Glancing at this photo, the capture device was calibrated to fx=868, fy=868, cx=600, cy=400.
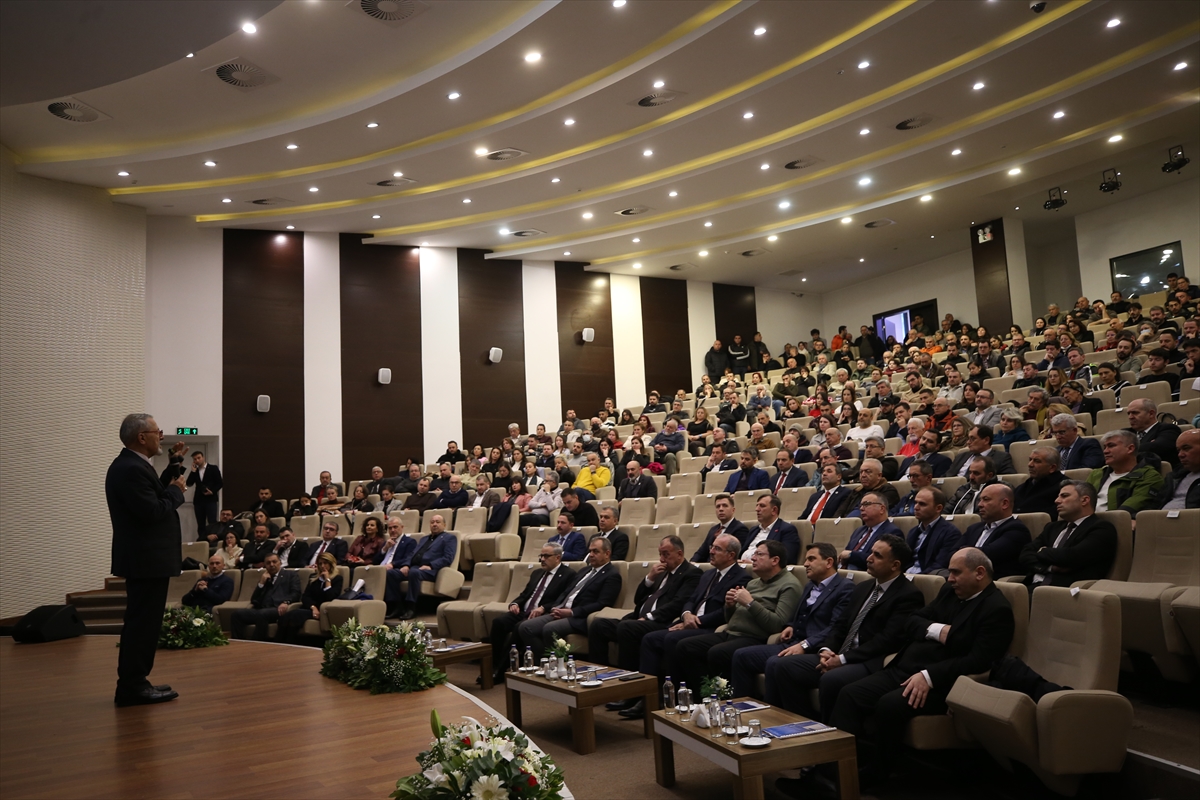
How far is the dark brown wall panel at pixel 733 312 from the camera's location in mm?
16438

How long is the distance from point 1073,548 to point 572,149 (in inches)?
317

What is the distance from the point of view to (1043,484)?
4.67m

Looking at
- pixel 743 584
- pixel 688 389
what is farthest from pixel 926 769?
pixel 688 389

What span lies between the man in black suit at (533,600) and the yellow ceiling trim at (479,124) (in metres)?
5.07

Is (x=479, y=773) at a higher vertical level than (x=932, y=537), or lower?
lower

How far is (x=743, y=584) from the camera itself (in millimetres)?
4805

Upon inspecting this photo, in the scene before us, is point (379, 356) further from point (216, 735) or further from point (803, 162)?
point (216, 735)

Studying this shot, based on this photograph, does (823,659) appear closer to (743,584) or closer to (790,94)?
(743,584)

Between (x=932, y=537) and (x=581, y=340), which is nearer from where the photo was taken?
(x=932, y=537)

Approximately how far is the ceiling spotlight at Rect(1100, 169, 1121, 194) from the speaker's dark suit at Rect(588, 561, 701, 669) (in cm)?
915

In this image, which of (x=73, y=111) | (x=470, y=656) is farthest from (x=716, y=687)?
Answer: (x=73, y=111)

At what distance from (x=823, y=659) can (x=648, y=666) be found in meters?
1.29

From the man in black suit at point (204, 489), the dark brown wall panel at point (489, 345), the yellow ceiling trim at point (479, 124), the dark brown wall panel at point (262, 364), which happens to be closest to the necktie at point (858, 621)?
the yellow ceiling trim at point (479, 124)

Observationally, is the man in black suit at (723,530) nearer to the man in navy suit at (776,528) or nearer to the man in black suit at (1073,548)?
the man in navy suit at (776,528)
